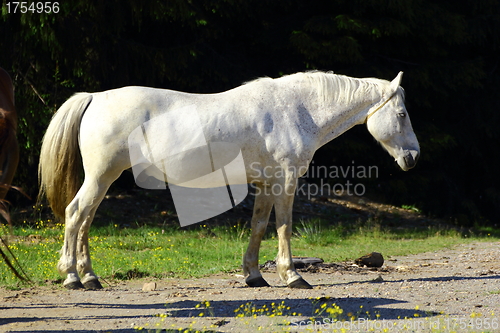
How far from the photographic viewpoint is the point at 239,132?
5.80 m

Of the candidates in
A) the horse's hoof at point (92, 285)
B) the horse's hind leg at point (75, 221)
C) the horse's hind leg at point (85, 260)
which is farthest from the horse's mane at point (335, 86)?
the horse's hoof at point (92, 285)

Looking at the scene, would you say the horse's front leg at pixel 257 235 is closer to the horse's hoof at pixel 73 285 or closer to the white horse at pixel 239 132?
the white horse at pixel 239 132

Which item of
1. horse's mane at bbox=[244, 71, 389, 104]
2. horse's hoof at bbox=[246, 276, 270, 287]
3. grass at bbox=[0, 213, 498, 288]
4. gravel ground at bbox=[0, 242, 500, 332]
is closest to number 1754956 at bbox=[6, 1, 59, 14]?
grass at bbox=[0, 213, 498, 288]

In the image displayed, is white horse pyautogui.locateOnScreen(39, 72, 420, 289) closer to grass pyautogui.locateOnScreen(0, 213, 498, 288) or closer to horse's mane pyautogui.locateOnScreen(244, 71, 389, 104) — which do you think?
horse's mane pyautogui.locateOnScreen(244, 71, 389, 104)

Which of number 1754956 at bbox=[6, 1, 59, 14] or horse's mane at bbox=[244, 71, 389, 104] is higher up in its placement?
number 1754956 at bbox=[6, 1, 59, 14]

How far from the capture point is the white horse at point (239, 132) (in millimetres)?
5578

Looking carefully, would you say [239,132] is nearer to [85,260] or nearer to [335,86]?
[335,86]

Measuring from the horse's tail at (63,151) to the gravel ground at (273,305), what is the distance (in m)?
1.03

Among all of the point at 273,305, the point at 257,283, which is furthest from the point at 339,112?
the point at 273,305

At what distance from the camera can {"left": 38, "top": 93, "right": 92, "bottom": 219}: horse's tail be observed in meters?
5.73

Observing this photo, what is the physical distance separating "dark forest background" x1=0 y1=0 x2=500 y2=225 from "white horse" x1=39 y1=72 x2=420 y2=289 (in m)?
4.29

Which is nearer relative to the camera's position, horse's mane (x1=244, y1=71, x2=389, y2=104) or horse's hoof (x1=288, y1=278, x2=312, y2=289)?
horse's hoof (x1=288, y1=278, x2=312, y2=289)

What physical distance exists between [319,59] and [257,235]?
7.80m

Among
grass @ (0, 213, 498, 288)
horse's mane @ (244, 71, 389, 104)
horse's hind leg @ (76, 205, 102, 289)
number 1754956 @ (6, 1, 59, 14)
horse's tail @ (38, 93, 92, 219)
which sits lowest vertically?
grass @ (0, 213, 498, 288)
